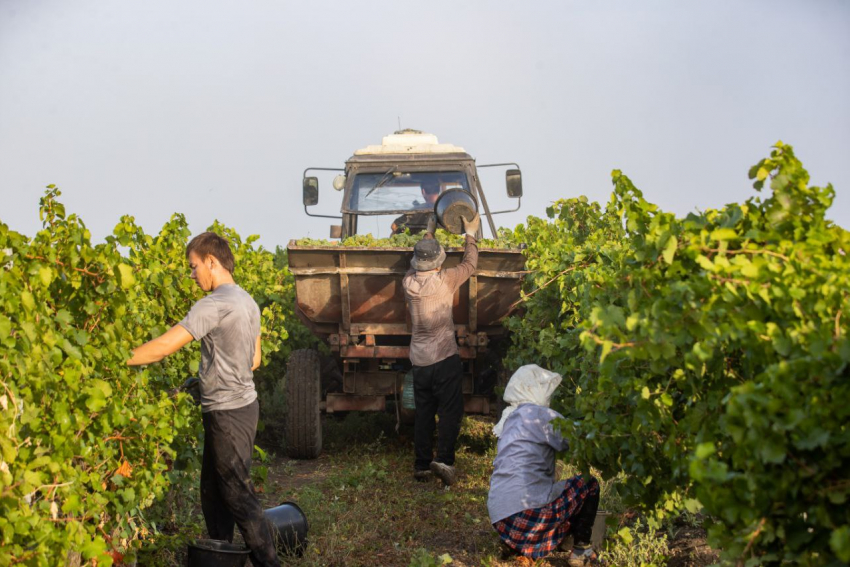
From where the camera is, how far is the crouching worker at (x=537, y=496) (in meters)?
5.02

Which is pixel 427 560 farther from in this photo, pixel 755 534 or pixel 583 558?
pixel 755 534

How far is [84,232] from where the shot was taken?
3617mm

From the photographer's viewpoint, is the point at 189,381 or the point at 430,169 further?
the point at 430,169

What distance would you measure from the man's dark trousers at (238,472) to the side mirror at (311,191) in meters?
5.16

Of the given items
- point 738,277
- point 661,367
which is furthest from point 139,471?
point 738,277

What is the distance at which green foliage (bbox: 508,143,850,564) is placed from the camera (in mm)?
2244

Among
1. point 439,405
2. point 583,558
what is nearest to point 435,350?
point 439,405

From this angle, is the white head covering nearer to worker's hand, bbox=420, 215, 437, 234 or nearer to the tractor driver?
worker's hand, bbox=420, 215, 437, 234

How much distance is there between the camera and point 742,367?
117 inches

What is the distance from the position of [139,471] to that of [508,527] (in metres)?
2.12

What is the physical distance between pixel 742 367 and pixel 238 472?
8.52 ft

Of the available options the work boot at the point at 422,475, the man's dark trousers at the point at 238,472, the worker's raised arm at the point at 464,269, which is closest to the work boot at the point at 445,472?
the work boot at the point at 422,475

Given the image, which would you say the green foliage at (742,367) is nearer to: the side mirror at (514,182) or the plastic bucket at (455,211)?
the plastic bucket at (455,211)

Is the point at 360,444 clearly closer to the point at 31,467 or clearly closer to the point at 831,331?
the point at 31,467
